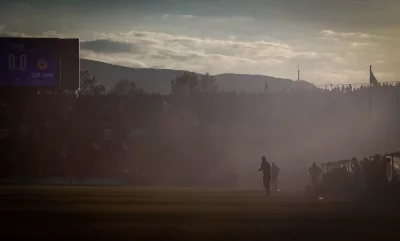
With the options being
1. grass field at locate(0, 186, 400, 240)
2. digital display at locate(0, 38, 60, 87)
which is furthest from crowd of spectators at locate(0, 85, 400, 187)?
grass field at locate(0, 186, 400, 240)

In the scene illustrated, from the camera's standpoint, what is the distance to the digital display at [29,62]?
5634cm

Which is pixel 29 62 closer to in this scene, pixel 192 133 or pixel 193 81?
pixel 192 133

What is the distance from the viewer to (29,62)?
188 feet

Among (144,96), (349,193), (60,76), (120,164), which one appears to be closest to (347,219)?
(349,193)

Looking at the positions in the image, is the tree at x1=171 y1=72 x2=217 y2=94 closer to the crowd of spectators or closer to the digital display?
the crowd of spectators

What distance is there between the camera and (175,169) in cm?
7819

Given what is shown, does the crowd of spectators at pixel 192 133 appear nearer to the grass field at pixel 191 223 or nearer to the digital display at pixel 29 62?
the digital display at pixel 29 62

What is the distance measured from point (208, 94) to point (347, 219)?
288 ft

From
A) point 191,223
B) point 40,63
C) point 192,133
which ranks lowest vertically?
point 191,223

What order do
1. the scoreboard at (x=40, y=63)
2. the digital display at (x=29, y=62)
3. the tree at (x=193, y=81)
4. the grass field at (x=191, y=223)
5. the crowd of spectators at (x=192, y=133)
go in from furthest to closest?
the tree at (x=193, y=81) < the crowd of spectators at (x=192, y=133) < the digital display at (x=29, y=62) < the scoreboard at (x=40, y=63) < the grass field at (x=191, y=223)

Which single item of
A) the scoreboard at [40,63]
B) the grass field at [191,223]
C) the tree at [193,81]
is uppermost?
the tree at [193,81]

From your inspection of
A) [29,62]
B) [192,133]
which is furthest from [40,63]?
[192,133]

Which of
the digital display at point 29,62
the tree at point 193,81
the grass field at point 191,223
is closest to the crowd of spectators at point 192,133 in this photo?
the digital display at point 29,62

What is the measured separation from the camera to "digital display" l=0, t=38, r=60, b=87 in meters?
56.3
